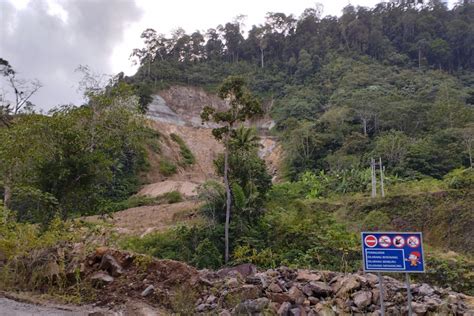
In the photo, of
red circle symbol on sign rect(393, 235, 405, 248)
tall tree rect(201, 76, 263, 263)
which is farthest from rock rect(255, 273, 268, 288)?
tall tree rect(201, 76, 263, 263)

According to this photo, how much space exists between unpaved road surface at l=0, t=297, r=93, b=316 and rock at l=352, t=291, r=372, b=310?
4218mm

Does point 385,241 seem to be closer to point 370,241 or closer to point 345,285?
point 370,241

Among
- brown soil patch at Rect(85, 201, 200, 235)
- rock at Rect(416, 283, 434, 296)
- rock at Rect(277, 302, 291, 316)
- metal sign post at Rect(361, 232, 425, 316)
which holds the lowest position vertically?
brown soil patch at Rect(85, 201, 200, 235)

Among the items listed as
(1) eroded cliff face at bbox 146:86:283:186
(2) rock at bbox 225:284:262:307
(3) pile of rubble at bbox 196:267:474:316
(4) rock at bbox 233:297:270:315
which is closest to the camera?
(4) rock at bbox 233:297:270:315

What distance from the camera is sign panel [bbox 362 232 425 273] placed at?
5.41 meters

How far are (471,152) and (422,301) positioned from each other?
27133 millimetres

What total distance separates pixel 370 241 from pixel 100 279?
4.70 meters

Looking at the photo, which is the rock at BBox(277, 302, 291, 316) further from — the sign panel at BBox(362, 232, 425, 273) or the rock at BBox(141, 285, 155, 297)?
the rock at BBox(141, 285, 155, 297)

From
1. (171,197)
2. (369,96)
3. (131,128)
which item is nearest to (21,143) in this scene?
(131,128)

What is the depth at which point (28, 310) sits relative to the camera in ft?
21.0

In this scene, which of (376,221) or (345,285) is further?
(376,221)

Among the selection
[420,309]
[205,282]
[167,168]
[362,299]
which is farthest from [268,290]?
[167,168]

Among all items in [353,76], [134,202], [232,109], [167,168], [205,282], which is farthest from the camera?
[353,76]

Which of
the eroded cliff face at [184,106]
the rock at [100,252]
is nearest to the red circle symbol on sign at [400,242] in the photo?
the rock at [100,252]
